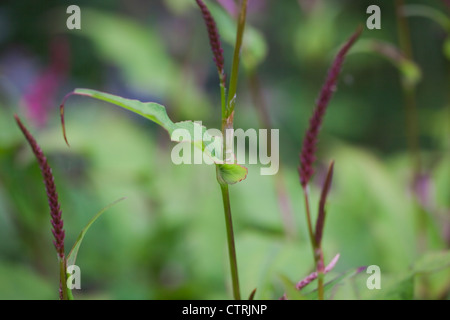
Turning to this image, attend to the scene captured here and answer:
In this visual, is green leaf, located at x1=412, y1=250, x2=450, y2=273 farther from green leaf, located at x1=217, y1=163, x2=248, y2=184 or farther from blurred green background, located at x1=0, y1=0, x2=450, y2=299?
green leaf, located at x1=217, y1=163, x2=248, y2=184

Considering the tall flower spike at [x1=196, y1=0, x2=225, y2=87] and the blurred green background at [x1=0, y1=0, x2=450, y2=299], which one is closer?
the tall flower spike at [x1=196, y1=0, x2=225, y2=87]

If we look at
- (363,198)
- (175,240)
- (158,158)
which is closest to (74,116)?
(158,158)

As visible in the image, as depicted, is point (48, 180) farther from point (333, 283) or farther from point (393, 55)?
point (393, 55)

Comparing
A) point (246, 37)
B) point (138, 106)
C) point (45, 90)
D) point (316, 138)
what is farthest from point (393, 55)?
point (45, 90)

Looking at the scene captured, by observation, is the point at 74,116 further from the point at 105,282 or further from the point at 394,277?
the point at 394,277

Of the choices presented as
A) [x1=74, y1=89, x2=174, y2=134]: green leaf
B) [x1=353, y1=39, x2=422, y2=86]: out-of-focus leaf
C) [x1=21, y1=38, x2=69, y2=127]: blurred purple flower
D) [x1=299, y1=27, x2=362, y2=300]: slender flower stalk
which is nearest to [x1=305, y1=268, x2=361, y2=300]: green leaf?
[x1=299, y1=27, x2=362, y2=300]: slender flower stalk

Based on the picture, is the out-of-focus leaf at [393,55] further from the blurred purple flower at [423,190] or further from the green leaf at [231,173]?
the green leaf at [231,173]
